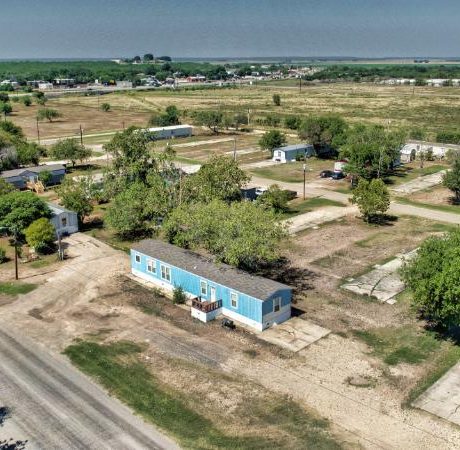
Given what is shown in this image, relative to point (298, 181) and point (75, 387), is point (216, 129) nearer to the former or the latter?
point (298, 181)

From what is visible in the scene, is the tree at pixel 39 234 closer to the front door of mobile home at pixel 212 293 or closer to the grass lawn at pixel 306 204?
the front door of mobile home at pixel 212 293

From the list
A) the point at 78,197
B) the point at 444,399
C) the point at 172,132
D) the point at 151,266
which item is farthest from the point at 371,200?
the point at 172,132

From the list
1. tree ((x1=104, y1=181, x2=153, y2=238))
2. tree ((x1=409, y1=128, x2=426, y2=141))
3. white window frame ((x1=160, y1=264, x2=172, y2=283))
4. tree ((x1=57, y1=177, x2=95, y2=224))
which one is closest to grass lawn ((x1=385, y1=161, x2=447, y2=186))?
tree ((x1=409, y1=128, x2=426, y2=141))

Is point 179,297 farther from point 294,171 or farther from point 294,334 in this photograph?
point 294,171

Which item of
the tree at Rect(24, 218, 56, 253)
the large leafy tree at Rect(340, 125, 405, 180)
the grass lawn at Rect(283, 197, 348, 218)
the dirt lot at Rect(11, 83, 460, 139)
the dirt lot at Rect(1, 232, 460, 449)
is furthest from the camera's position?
the dirt lot at Rect(11, 83, 460, 139)

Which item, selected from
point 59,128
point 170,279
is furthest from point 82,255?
point 59,128

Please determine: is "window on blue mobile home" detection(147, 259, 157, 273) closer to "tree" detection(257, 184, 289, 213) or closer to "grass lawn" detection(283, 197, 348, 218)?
"tree" detection(257, 184, 289, 213)
